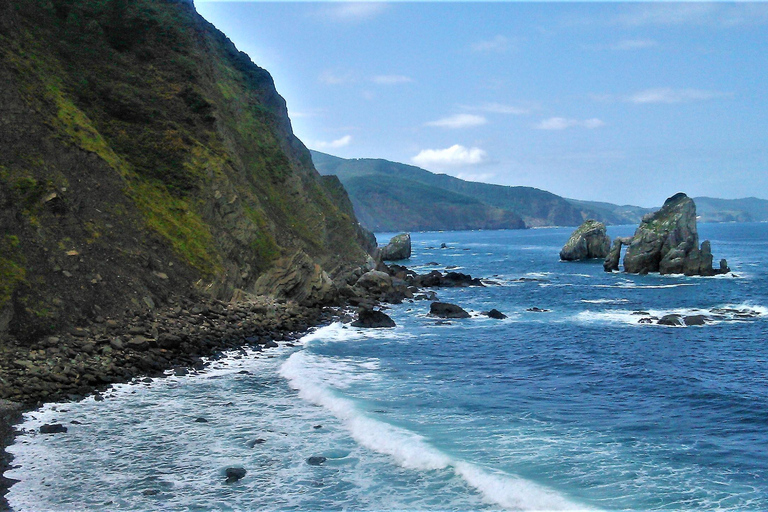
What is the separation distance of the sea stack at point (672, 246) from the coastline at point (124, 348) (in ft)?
168

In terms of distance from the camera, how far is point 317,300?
43.5 m

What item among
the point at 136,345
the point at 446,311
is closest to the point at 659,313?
the point at 446,311

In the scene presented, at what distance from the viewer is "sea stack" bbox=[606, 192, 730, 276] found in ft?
228

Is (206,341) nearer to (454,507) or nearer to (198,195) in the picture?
(198,195)

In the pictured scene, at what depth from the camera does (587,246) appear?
98.1 metres

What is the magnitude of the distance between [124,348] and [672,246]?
64.0 meters

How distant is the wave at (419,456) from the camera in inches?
556

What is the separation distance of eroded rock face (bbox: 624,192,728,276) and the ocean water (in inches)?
1493

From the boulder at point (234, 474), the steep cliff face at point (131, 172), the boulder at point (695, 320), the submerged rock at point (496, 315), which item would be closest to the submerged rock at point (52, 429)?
the boulder at point (234, 474)

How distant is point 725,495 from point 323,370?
1628cm

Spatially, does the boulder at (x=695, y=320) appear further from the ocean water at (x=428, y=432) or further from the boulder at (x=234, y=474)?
the boulder at (x=234, y=474)

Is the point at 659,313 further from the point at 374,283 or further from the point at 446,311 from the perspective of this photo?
the point at 374,283

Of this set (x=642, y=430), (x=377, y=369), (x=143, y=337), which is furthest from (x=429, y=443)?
(x=143, y=337)

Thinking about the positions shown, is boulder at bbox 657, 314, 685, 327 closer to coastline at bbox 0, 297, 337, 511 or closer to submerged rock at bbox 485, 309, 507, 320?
submerged rock at bbox 485, 309, 507, 320
